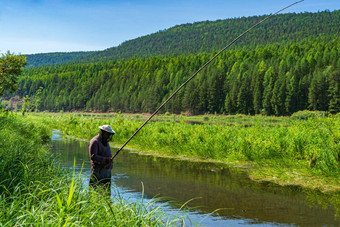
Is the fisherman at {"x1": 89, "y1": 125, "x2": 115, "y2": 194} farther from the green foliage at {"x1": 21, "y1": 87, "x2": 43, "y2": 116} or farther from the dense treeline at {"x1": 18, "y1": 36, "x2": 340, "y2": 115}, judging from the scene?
the dense treeline at {"x1": 18, "y1": 36, "x2": 340, "y2": 115}

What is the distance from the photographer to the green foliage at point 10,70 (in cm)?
1965

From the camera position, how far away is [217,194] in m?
10.0

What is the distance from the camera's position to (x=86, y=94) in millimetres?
155750

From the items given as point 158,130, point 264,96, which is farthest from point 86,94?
point 158,130

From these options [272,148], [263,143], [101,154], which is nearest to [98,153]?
[101,154]

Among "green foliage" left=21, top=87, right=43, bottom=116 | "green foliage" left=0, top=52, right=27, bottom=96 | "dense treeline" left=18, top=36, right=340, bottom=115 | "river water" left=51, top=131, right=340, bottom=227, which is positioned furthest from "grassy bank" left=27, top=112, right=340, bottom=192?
"dense treeline" left=18, top=36, right=340, bottom=115

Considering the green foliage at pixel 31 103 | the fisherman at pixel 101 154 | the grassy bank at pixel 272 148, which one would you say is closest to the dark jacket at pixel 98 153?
the fisherman at pixel 101 154

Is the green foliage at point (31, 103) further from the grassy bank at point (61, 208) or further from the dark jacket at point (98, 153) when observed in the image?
the grassy bank at point (61, 208)

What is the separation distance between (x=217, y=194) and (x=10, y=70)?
1479 cm

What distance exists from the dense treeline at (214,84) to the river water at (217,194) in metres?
81.2

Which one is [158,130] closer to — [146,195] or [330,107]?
[146,195]

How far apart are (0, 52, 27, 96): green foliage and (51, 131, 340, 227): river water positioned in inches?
275

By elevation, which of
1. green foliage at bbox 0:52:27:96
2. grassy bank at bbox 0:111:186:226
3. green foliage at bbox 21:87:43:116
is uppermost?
green foliage at bbox 0:52:27:96

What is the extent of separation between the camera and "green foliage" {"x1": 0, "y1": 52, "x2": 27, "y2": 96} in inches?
773
